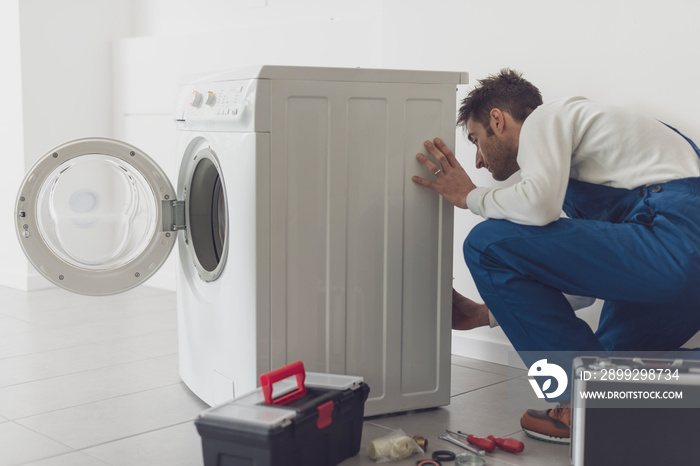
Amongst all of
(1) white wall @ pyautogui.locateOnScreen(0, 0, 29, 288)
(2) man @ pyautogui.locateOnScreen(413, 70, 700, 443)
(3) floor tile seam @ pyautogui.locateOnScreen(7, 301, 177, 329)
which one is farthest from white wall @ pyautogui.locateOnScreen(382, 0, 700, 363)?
(1) white wall @ pyautogui.locateOnScreen(0, 0, 29, 288)

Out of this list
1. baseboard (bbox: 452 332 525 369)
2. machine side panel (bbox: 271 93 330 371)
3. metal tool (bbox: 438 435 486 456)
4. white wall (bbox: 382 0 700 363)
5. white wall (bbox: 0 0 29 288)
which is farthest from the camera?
white wall (bbox: 0 0 29 288)

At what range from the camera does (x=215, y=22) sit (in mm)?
4273

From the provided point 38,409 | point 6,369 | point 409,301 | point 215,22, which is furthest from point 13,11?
point 409,301

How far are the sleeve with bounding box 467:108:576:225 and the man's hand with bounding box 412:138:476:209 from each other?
0.30 ft

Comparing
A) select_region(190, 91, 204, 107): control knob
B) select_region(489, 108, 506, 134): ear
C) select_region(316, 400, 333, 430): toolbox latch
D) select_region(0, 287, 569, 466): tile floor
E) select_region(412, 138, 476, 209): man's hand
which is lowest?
select_region(0, 287, 569, 466): tile floor

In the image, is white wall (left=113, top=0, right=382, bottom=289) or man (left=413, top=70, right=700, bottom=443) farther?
white wall (left=113, top=0, right=382, bottom=289)

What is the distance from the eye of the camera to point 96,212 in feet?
8.41

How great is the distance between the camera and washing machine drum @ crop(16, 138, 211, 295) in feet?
7.72

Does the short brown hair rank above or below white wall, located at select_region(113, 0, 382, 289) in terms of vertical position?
below

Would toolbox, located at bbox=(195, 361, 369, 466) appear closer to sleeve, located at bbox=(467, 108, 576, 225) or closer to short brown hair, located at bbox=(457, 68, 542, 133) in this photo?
sleeve, located at bbox=(467, 108, 576, 225)

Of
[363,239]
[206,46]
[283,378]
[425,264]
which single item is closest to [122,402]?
[283,378]

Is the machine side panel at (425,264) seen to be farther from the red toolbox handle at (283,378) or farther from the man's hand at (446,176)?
the red toolbox handle at (283,378)

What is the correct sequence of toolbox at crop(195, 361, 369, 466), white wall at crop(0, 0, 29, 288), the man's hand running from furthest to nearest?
white wall at crop(0, 0, 29, 288)
the man's hand
toolbox at crop(195, 361, 369, 466)

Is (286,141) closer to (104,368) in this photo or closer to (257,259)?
(257,259)
